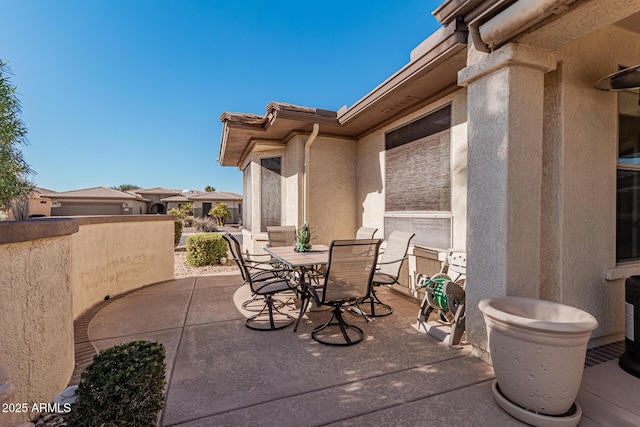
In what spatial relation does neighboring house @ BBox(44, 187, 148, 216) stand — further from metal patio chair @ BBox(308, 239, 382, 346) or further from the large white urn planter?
A: the large white urn planter

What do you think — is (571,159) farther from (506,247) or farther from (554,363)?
(554,363)

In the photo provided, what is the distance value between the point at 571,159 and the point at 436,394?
2.55 metres

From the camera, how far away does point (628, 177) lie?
3.10 meters

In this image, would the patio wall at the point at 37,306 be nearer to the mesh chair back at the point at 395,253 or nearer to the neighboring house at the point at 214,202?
the mesh chair back at the point at 395,253

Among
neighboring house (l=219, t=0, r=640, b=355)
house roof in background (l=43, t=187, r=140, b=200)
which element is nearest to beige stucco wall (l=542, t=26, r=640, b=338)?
neighboring house (l=219, t=0, r=640, b=355)

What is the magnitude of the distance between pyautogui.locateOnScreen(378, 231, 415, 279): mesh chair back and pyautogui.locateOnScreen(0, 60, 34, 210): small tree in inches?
163

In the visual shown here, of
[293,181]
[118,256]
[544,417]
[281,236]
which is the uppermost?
[293,181]

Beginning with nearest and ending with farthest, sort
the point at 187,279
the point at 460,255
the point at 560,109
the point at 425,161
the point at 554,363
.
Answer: the point at 554,363, the point at 560,109, the point at 460,255, the point at 425,161, the point at 187,279

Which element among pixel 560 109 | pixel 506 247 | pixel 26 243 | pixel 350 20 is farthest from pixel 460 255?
pixel 350 20

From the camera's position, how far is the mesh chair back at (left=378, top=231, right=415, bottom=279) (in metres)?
4.31

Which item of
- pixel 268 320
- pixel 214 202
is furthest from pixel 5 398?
pixel 214 202

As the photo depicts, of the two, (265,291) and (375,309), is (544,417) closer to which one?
(375,309)

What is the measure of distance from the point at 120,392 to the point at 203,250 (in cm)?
680

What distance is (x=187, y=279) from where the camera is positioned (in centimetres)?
638
